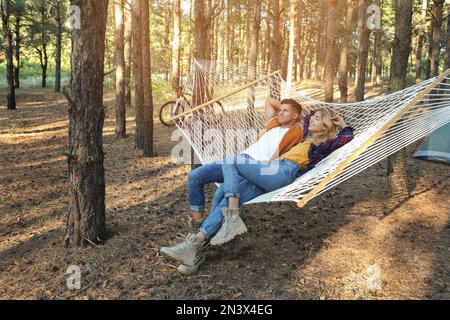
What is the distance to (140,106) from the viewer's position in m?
6.23

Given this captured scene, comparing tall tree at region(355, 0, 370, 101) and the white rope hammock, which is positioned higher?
tall tree at region(355, 0, 370, 101)

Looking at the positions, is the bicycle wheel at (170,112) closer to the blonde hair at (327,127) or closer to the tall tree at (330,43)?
the blonde hair at (327,127)

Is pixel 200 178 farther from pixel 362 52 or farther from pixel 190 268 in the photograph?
pixel 362 52

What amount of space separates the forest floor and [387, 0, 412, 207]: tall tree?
0.14 meters

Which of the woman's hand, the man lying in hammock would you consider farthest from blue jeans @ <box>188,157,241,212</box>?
the woman's hand

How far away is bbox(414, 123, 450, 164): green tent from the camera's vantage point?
5500 mm

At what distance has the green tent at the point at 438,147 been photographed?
5.50m

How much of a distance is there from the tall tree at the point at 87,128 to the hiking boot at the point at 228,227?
995 mm

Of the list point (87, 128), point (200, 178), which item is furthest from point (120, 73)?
point (200, 178)

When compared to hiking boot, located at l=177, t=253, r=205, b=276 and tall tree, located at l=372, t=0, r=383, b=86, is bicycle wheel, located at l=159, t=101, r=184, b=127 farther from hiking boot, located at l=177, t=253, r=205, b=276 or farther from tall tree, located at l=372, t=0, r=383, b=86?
tall tree, located at l=372, t=0, r=383, b=86

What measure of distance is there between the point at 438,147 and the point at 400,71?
6.79 ft
